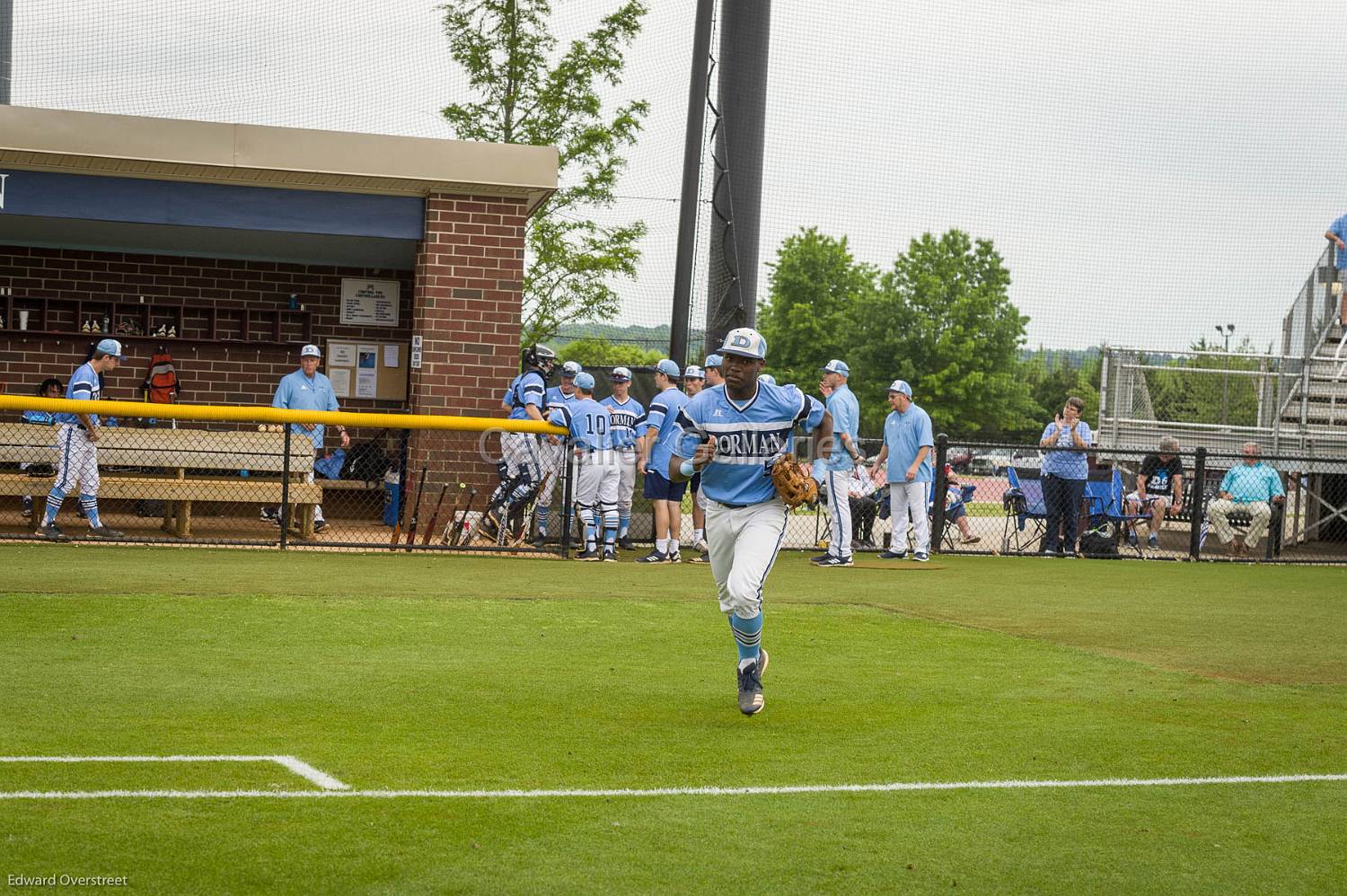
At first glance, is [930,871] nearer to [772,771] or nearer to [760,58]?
[772,771]

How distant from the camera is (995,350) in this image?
67.9 meters

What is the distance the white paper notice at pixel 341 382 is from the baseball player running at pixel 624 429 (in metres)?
4.53

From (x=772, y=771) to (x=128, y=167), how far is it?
12.5 metres

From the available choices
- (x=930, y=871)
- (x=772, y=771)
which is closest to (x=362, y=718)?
(x=772, y=771)

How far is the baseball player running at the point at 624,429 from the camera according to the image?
51.2 feet

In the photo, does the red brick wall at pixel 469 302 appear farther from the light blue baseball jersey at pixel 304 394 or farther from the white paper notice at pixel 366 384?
the white paper notice at pixel 366 384

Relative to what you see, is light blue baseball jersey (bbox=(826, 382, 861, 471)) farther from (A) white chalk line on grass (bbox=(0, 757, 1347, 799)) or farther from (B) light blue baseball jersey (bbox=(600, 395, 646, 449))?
(A) white chalk line on grass (bbox=(0, 757, 1347, 799))

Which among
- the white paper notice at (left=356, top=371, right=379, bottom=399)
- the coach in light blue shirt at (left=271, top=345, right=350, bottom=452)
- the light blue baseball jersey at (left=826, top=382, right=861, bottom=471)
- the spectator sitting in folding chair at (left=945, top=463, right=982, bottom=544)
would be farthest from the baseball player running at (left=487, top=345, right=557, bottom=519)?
the spectator sitting in folding chair at (left=945, top=463, right=982, bottom=544)

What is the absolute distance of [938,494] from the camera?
17.9 meters

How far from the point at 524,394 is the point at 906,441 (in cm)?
442

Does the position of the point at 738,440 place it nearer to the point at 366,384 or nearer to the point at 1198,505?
the point at 366,384

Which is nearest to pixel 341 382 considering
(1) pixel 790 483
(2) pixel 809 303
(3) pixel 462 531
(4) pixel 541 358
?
(4) pixel 541 358

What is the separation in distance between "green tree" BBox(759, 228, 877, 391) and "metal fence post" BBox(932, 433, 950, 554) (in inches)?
1822

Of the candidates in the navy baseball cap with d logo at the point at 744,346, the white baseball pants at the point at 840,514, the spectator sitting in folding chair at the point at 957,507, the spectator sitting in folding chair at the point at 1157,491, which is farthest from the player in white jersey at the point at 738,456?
the spectator sitting in folding chair at the point at 1157,491
